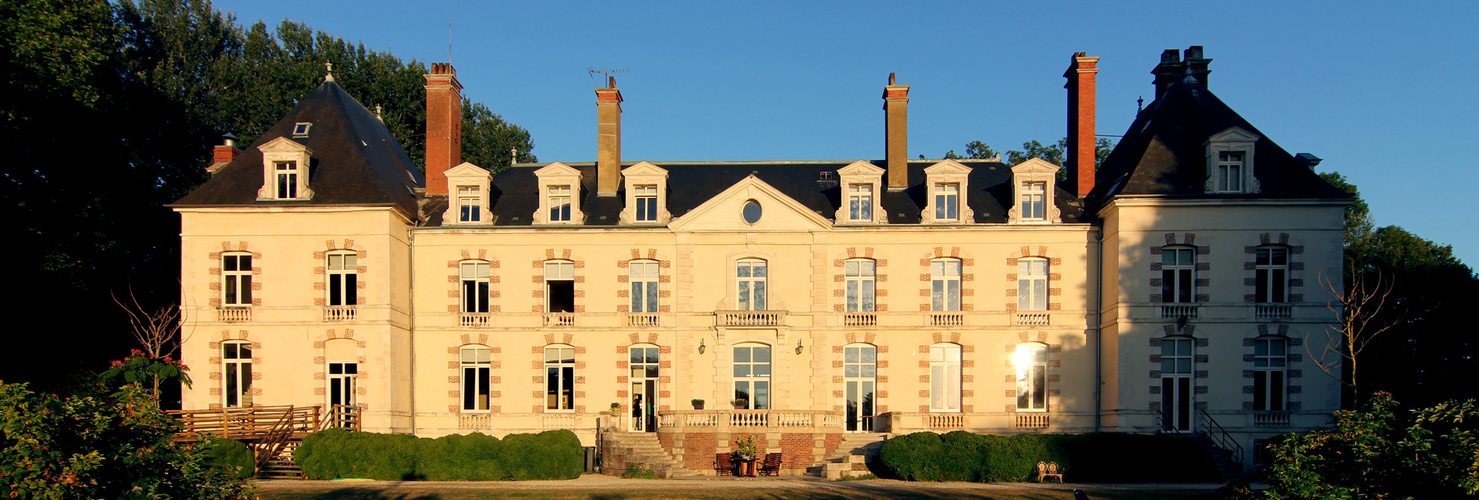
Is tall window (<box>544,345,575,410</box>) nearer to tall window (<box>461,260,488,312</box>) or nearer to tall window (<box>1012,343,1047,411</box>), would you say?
tall window (<box>461,260,488,312</box>)

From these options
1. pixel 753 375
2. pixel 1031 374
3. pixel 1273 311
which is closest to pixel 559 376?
pixel 753 375

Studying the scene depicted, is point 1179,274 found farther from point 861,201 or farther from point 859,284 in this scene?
point 861,201

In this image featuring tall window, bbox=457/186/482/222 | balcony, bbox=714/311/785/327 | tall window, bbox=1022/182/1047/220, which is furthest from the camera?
tall window, bbox=457/186/482/222

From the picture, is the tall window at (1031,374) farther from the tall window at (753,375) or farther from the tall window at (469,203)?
the tall window at (469,203)

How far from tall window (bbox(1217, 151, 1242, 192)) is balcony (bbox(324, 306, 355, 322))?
22804mm

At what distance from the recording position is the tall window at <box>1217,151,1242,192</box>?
28516 millimetres

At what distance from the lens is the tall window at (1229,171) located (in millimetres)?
28516

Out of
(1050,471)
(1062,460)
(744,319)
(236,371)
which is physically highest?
(744,319)

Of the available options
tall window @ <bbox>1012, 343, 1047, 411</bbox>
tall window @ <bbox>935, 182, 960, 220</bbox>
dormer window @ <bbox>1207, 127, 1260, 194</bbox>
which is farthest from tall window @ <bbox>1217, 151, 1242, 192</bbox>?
tall window @ <bbox>935, 182, 960, 220</bbox>

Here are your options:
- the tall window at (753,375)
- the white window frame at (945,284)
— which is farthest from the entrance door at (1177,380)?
the tall window at (753,375)

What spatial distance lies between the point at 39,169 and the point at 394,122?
16537mm

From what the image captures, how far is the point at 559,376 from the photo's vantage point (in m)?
30.5

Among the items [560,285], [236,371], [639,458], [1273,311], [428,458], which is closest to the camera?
[428,458]

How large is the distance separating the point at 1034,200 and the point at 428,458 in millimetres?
17116
